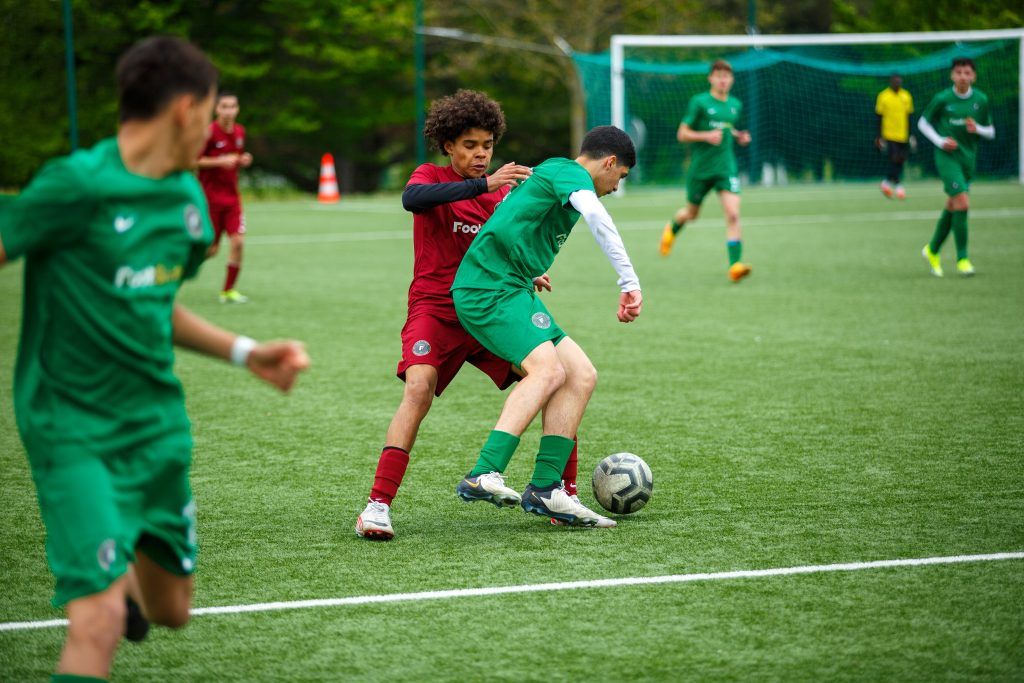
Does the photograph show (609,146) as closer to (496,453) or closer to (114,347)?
(496,453)

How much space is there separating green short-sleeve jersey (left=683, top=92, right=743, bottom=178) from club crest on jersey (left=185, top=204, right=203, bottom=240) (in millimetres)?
11396

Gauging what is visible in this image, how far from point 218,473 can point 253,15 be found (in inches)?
1263

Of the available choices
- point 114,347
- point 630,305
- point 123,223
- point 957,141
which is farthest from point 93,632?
point 957,141

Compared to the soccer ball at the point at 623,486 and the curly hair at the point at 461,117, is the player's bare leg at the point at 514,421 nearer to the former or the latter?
the soccer ball at the point at 623,486

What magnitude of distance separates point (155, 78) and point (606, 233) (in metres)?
2.29

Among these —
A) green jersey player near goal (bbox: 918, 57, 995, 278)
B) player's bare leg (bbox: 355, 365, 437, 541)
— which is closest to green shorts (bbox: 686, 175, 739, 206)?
green jersey player near goal (bbox: 918, 57, 995, 278)

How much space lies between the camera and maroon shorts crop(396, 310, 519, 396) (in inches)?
208

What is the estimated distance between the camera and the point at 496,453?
5.05 m

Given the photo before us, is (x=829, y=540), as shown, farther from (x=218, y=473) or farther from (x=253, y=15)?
(x=253, y=15)

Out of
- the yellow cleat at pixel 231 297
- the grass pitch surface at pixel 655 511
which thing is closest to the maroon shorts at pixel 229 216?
the yellow cleat at pixel 231 297

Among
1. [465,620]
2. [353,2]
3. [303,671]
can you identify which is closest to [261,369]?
[303,671]

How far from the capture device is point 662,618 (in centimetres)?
407

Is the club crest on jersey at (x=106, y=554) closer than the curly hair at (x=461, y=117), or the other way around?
the club crest on jersey at (x=106, y=554)

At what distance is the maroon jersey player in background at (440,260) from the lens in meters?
5.19
